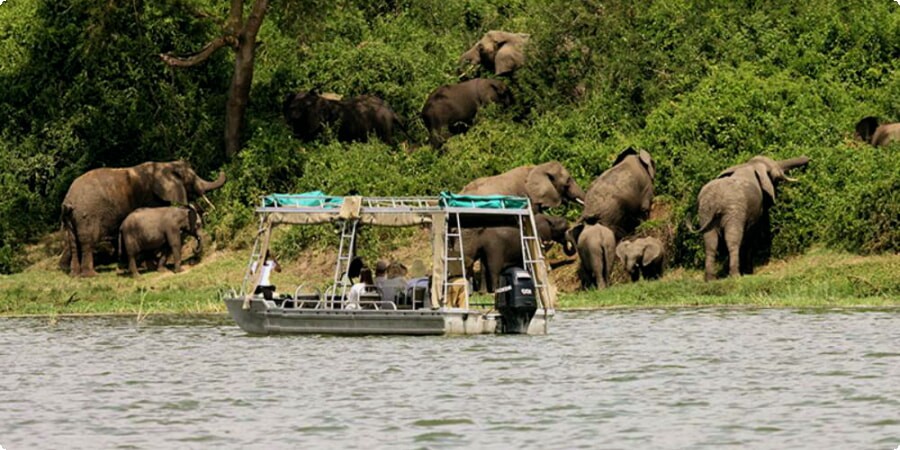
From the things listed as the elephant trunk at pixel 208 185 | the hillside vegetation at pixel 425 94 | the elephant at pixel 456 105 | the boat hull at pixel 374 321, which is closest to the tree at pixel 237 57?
the hillside vegetation at pixel 425 94

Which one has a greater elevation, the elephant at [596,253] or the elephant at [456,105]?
the elephant at [456,105]

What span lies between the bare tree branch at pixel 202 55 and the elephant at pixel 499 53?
522cm

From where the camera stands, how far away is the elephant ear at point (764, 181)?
32344 millimetres

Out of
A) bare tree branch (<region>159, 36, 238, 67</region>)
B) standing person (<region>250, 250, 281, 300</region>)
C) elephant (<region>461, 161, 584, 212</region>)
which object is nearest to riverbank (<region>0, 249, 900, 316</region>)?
elephant (<region>461, 161, 584, 212</region>)

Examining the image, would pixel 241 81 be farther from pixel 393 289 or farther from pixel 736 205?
pixel 393 289

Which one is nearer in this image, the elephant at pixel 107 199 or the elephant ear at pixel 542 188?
the elephant ear at pixel 542 188

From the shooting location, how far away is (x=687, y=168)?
3481cm

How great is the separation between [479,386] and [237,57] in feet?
64.8

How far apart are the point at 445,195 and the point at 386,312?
1.73 m

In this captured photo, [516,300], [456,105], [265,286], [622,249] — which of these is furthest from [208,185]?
[516,300]

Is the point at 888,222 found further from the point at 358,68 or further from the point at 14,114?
the point at 14,114

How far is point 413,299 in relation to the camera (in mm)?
26688

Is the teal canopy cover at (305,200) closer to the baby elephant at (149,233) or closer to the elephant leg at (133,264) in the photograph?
the baby elephant at (149,233)

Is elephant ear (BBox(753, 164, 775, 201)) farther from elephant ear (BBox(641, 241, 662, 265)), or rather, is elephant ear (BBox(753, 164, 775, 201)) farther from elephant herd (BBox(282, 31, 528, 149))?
elephant herd (BBox(282, 31, 528, 149))
